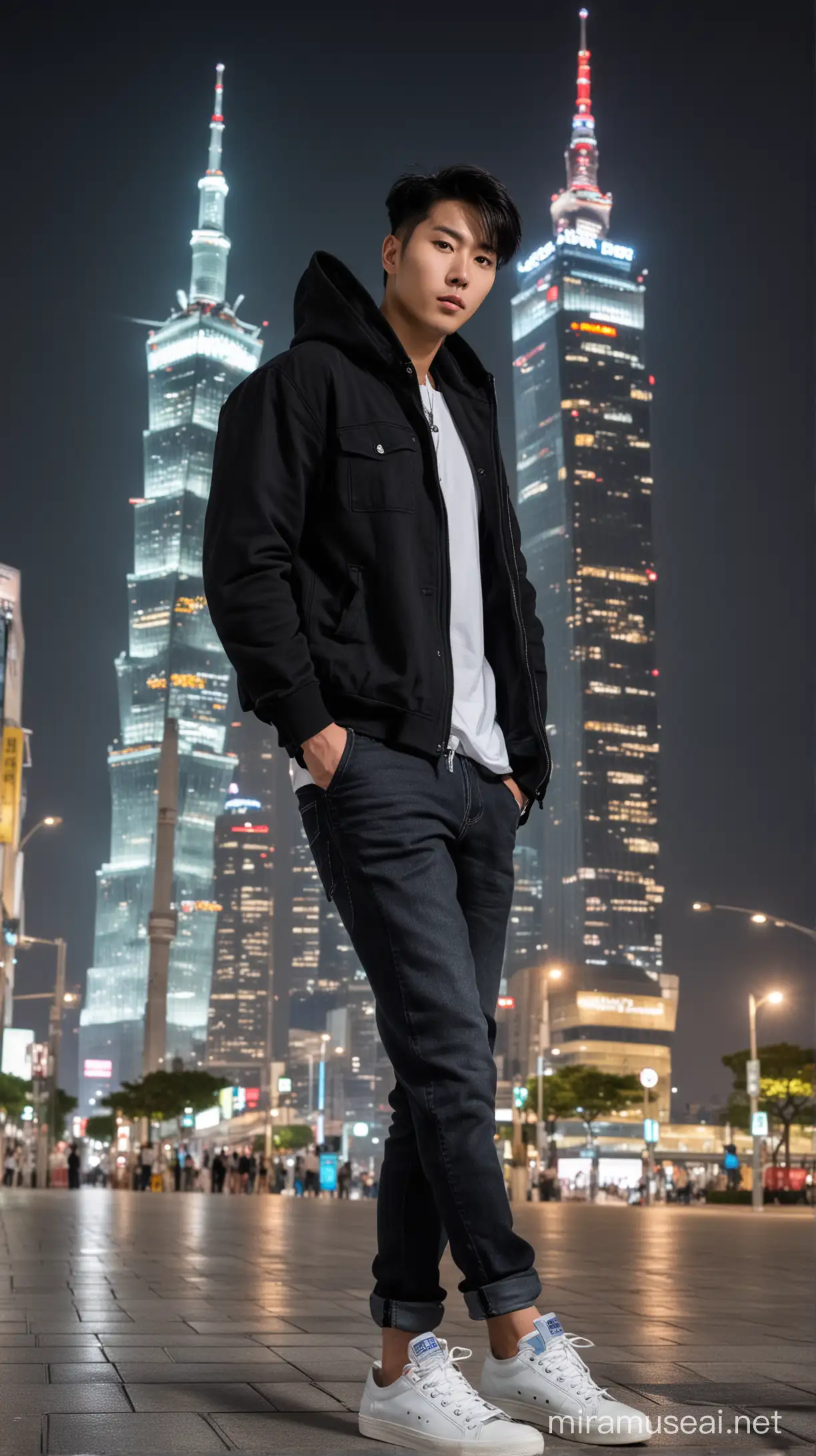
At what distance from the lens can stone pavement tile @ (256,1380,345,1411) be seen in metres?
3.25

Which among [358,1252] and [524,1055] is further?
[524,1055]

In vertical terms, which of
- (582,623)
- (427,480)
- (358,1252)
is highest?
(582,623)

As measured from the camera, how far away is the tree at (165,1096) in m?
70.9

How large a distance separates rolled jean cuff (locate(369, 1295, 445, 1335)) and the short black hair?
2.11m

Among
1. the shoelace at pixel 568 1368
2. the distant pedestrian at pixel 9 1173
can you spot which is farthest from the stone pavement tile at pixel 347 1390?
the distant pedestrian at pixel 9 1173

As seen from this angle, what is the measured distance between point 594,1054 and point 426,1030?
147 meters

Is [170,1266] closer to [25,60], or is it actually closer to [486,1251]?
[486,1251]

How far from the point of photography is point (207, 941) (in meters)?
192

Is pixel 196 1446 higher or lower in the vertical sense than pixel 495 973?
lower

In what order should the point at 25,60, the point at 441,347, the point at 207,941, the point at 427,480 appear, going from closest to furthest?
the point at 427,480 → the point at 441,347 → the point at 25,60 → the point at 207,941

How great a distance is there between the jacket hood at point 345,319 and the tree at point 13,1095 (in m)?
67.4

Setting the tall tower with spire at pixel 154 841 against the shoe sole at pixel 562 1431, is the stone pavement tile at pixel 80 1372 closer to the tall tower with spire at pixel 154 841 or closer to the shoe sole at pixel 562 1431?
the shoe sole at pixel 562 1431

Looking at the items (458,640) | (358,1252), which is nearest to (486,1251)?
(458,640)

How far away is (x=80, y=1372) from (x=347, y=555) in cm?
217
